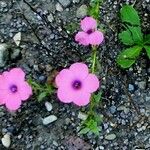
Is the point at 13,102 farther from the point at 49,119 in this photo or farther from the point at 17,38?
the point at 17,38

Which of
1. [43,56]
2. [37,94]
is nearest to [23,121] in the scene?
[37,94]

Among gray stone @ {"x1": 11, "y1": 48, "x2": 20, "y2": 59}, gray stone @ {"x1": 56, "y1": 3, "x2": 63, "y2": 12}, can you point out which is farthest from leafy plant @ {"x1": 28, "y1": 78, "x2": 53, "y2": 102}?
gray stone @ {"x1": 56, "y1": 3, "x2": 63, "y2": 12}

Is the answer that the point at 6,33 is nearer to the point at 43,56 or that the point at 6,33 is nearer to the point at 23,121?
the point at 43,56

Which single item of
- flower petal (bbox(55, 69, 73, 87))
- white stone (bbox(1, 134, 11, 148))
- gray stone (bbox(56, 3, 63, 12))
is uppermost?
gray stone (bbox(56, 3, 63, 12))

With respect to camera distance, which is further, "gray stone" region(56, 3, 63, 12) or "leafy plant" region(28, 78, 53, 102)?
"gray stone" region(56, 3, 63, 12)

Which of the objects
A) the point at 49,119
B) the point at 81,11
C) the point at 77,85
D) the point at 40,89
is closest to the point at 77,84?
the point at 77,85

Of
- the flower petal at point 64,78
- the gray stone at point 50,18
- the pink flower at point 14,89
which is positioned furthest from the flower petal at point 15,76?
the gray stone at point 50,18

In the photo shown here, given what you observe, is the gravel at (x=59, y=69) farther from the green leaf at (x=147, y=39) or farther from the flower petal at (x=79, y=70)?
the flower petal at (x=79, y=70)

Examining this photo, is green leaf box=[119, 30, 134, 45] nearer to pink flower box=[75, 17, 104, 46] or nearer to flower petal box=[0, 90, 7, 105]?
pink flower box=[75, 17, 104, 46]
